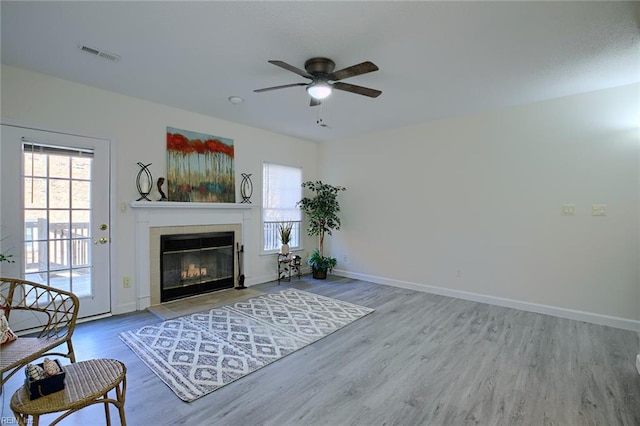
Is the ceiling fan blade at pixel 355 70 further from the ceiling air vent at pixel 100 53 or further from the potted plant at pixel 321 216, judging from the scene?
the potted plant at pixel 321 216

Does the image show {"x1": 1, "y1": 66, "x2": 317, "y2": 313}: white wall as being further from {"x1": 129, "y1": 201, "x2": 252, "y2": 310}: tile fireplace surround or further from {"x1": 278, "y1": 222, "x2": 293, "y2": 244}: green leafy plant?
{"x1": 278, "y1": 222, "x2": 293, "y2": 244}: green leafy plant

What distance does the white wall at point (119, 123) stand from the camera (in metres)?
3.19

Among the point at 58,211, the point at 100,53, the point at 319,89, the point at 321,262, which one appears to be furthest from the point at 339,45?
the point at 321,262

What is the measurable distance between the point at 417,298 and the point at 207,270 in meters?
3.29

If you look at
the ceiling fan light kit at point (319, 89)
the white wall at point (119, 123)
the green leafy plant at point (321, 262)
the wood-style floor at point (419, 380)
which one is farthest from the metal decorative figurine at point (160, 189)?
the green leafy plant at point (321, 262)

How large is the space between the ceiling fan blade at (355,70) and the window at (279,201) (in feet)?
10.2

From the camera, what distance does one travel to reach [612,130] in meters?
3.56

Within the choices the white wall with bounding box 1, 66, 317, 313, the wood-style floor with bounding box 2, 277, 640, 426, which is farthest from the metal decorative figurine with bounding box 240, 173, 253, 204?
the wood-style floor with bounding box 2, 277, 640, 426

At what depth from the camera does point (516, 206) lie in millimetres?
4168

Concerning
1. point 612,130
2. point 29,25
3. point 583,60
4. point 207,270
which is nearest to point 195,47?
point 29,25

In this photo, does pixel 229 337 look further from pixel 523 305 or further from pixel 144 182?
pixel 523 305

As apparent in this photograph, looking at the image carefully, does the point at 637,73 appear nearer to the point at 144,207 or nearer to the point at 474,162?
the point at 474,162

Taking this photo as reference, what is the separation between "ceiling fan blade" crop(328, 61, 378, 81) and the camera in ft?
7.96

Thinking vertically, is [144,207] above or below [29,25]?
below
